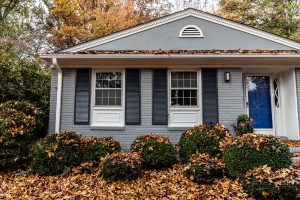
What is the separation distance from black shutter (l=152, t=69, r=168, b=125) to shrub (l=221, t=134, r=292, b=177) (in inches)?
119

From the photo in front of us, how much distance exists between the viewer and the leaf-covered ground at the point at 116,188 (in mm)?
4348

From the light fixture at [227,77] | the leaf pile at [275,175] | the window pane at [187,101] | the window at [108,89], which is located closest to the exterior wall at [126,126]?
the window at [108,89]

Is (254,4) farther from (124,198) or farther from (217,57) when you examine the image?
(124,198)

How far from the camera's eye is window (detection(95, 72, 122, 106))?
776cm

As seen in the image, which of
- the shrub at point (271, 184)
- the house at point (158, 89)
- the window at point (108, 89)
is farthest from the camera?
the window at point (108, 89)

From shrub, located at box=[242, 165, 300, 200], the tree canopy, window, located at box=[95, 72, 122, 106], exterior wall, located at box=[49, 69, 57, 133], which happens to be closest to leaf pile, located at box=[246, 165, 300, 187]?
shrub, located at box=[242, 165, 300, 200]

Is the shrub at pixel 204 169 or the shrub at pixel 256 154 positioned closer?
the shrub at pixel 256 154

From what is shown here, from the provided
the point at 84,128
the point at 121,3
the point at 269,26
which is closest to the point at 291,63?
the point at 84,128

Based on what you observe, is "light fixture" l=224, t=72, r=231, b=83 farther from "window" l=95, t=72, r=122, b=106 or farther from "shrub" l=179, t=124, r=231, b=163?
"window" l=95, t=72, r=122, b=106

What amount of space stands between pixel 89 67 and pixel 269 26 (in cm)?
1553

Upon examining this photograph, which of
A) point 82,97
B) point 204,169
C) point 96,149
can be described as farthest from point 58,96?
point 204,169

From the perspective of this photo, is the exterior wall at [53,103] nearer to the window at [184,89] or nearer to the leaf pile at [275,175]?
the window at [184,89]

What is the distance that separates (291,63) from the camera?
744 cm

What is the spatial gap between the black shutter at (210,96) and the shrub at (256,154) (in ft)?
8.64
